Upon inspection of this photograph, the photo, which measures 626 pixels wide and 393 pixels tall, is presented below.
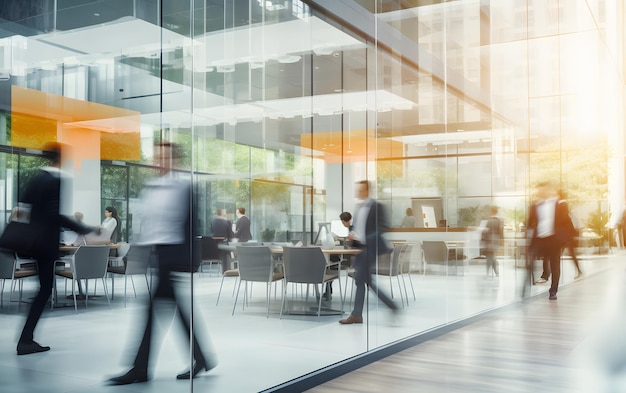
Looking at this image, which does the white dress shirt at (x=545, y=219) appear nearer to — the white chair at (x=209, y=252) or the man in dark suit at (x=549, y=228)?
the man in dark suit at (x=549, y=228)

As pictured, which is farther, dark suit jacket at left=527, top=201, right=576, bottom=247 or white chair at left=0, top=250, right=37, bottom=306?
dark suit jacket at left=527, top=201, right=576, bottom=247

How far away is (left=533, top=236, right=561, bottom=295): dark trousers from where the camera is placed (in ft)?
31.1

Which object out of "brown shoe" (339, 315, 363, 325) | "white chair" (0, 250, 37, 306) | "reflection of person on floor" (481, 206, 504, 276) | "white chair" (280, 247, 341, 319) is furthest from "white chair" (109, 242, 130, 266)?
"reflection of person on floor" (481, 206, 504, 276)

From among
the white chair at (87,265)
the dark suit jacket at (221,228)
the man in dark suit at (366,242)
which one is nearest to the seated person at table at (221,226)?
the dark suit jacket at (221,228)

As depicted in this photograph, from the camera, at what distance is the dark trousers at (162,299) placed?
348 cm

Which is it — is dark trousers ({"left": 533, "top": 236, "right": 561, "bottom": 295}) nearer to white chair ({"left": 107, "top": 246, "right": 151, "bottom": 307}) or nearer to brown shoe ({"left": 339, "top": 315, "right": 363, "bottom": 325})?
brown shoe ({"left": 339, "top": 315, "right": 363, "bottom": 325})

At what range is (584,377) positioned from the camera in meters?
4.84

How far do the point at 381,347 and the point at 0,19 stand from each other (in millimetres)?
4127

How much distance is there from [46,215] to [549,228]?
8225 mm

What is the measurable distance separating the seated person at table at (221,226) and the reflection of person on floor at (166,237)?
0.17m

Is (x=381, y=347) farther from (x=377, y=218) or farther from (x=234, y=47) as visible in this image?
(x=234, y=47)

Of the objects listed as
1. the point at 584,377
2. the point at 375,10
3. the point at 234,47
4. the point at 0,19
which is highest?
the point at 375,10

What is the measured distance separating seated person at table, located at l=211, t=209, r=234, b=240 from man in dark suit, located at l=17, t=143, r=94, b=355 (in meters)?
1.02

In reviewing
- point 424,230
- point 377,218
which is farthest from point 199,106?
point 424,230
